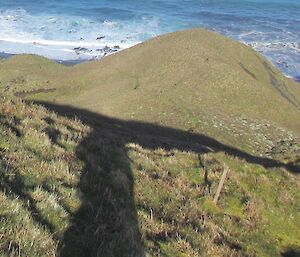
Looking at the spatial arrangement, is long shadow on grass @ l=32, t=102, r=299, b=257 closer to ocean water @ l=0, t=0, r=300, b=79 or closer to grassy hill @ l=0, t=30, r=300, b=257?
grassy hill @ l=0, t=30, r=300, b=257

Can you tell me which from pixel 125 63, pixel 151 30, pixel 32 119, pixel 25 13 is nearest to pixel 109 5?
pixel 25 13

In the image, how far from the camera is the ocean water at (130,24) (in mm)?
97938

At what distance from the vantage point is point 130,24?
12231cm

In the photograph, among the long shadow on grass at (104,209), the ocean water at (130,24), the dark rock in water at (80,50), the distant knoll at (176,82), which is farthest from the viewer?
the ocean water at (130,24)

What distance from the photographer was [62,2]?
147 metres

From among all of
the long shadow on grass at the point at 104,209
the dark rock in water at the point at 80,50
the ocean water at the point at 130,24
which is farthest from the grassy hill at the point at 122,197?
the ocean water at the point at 130,24

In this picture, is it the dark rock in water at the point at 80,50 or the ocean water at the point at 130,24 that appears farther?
the ocean water at the point at 130,24

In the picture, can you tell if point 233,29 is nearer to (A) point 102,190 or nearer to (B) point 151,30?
(B) point 151,30

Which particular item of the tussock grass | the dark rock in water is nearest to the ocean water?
the dark rock in water

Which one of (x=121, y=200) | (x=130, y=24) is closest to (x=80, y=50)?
(x=130, y=24)

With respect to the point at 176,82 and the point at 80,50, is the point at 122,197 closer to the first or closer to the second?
the point at 176,82

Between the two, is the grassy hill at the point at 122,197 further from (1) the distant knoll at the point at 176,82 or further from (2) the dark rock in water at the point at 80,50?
(2) the dark rock in water at the point at 80,50

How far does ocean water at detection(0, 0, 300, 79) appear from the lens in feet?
321

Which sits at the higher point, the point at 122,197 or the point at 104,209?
the point at 104,209
